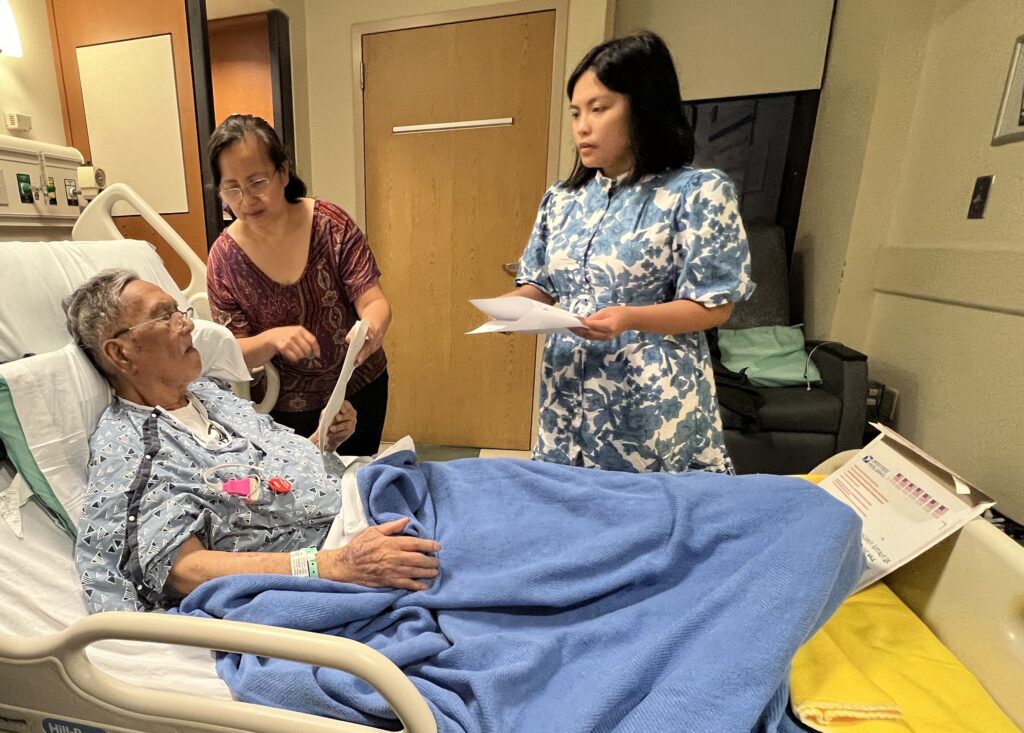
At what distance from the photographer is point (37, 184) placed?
6.52ft

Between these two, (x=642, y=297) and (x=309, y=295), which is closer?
(x=642, y=297)

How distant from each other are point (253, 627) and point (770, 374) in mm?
2219

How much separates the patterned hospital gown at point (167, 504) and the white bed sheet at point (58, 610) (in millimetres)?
57

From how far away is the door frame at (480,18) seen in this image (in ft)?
8.16

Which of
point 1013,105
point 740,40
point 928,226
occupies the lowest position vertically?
point 928,226

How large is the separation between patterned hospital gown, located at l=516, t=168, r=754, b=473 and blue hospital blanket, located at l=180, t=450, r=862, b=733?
14 cm

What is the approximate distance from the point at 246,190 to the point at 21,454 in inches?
28.3

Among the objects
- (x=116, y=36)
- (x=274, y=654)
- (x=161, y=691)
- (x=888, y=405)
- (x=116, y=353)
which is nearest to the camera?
(x=274, y=654)

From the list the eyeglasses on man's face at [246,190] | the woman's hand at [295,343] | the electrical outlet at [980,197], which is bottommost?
the woman's hand at [295,343]

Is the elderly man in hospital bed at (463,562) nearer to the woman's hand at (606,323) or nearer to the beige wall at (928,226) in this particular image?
the woman's hand at (606,323)

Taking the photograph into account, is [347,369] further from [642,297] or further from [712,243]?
[712,243]

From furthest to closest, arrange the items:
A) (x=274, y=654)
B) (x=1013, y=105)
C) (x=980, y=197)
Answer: (x=980, y=197), (x=1013, y=105), (x=274, y=654)

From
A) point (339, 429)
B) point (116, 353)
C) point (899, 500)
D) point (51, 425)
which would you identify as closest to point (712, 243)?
point (899, 500)

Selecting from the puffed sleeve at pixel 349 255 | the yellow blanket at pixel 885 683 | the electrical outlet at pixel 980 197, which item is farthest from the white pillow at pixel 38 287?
the electrical outlet at pixel 980 197
